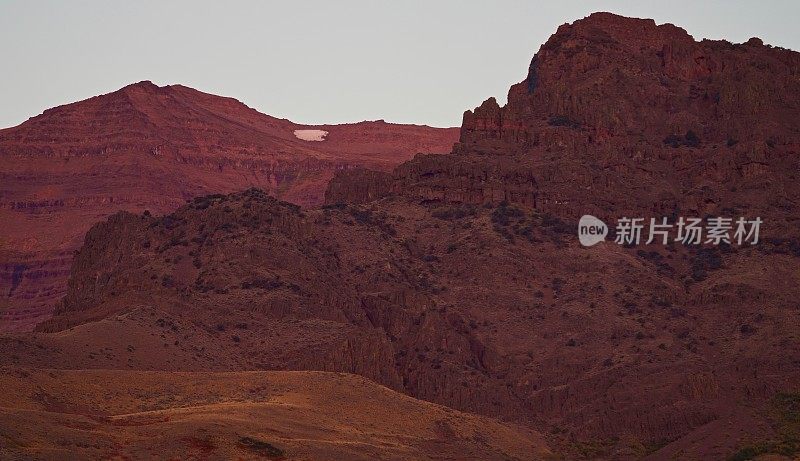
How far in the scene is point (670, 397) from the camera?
12531 cm

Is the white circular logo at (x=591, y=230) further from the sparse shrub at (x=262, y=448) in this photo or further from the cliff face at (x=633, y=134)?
the sparse shrub at (x=262, y=448)

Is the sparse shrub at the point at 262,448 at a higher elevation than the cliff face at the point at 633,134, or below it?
below

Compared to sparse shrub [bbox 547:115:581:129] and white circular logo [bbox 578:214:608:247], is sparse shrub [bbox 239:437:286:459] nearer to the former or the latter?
white circular logo [bbox 578:214:608:247]

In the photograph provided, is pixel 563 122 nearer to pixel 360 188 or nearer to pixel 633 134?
pixel 633 134

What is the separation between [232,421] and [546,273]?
56850mm

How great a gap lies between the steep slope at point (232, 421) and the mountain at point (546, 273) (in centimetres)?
604

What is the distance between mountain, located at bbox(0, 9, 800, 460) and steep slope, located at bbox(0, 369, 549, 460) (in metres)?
6.04

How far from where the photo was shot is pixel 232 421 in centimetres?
9681

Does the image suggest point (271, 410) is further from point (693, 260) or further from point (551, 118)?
point (551, 118)

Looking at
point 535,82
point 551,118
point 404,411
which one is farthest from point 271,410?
point 535,82

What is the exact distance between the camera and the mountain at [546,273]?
125m

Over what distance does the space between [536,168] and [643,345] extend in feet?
103

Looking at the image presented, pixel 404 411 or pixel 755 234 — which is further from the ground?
pixel 755 234

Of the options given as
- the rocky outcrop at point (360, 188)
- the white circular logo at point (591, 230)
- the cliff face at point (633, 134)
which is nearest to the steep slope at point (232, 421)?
the white circular logo at point (591, 230)
